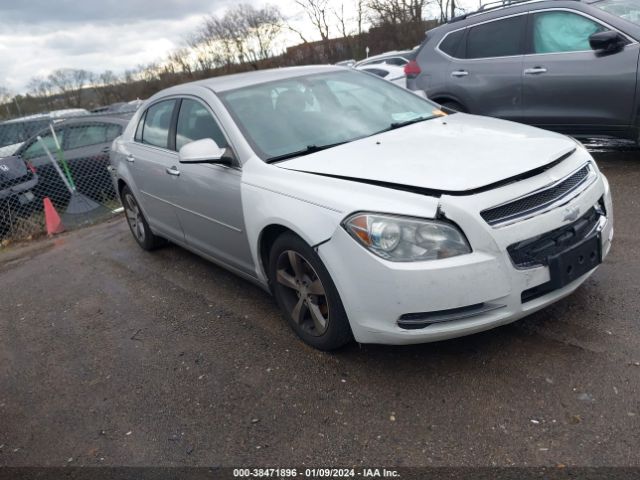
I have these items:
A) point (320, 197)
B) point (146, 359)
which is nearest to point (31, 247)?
point (146, 359)

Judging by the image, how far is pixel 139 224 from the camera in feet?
18.6

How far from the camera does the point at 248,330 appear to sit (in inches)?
145

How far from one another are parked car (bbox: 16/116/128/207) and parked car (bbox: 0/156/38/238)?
0.29 m

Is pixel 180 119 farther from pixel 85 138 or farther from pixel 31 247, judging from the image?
pixel 85 138

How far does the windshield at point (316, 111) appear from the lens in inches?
136

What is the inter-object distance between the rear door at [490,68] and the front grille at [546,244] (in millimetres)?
3779

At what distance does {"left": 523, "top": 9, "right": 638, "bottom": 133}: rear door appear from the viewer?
17.1 feet

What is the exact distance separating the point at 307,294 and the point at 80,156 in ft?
24.5

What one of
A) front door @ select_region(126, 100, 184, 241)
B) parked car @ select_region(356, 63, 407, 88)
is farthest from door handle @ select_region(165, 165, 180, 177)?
parked car @ select_region(356, 63, 407, 88)

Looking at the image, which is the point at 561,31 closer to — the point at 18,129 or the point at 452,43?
the point at 452,43

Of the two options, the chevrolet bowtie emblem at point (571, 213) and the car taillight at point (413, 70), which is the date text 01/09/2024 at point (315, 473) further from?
the car taillight at point (413, 70)

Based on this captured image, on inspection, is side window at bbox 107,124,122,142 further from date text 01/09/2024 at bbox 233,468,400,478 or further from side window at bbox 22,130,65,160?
date text 01/09/2024 at bbox 233,468,400,478

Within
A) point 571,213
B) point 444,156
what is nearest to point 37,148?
point 444,156

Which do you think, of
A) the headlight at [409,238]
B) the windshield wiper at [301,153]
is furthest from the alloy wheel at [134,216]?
the headlight at [409,238]
